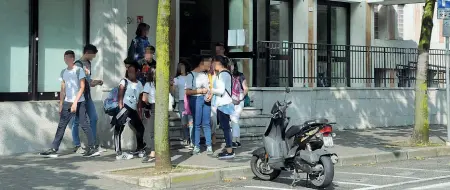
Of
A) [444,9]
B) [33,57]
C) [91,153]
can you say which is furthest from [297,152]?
[444,9]

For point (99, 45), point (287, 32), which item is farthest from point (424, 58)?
point (99, 45)

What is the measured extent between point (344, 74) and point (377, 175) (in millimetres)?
8738

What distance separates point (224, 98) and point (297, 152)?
2.74 meters

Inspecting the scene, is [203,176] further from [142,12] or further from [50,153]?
[142,12]

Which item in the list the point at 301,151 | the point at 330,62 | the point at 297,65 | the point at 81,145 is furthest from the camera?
the point at 330,62

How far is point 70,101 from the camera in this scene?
1228cm

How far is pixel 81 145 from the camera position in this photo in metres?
13.2

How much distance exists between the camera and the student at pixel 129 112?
1219 cm

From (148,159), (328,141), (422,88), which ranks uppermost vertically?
(422,88)

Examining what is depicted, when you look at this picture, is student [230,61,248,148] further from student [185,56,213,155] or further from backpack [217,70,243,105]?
student [185,56,213,155]

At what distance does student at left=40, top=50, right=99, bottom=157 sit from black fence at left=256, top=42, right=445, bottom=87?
608 centimetres

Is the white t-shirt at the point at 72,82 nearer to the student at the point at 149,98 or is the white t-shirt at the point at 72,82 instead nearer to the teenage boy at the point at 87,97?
the teenage boy at the point at 87,97

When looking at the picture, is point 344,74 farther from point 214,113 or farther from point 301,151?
point 301,151

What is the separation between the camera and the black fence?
58.4 feet
